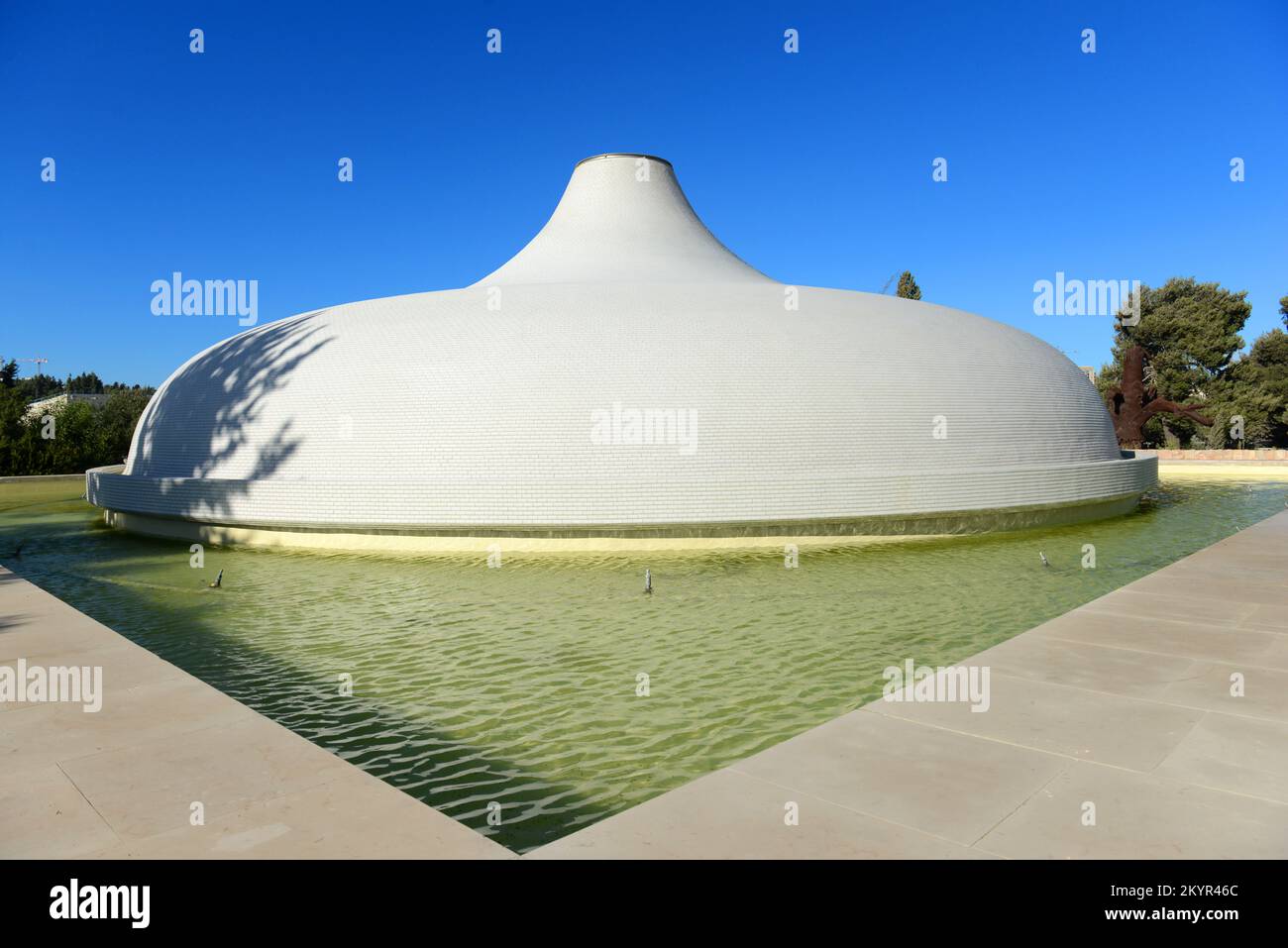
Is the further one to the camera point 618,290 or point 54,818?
point 618,290

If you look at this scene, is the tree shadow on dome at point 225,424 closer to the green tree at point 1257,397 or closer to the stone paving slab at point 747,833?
the stone paving slab at point 747,833

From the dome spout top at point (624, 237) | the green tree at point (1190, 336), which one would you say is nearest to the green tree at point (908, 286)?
the green tree at point (1190, 336)

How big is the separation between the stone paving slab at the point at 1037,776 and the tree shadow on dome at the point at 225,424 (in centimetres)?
1508

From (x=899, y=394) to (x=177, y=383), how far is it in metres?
18.3

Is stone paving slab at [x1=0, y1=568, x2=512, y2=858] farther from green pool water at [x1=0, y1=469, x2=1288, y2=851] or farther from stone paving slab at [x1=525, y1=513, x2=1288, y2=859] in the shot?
stone paving slab at [x1=525, y1=513, x2=1288, y2=859]

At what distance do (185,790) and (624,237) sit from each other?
22.3 meters

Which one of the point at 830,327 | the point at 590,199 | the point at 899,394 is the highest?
the point at 590,199

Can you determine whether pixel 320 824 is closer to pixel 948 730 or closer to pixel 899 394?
pixel 948 730

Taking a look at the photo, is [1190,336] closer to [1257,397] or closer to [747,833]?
[1257,397]

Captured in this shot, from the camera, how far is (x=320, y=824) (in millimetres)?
3670

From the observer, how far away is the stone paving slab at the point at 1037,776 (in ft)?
11.4
